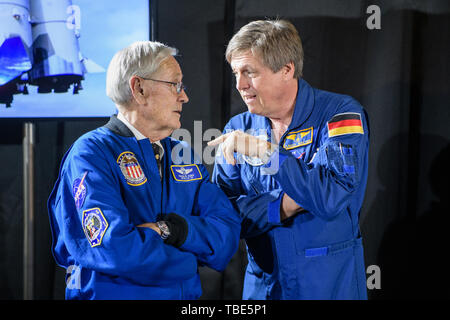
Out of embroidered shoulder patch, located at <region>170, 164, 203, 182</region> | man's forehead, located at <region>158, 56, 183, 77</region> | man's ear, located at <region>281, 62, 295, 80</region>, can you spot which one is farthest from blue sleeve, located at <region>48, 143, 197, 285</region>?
man's ear, located at <region>281, 62, 295, 80</region>

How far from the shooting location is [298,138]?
5.13 ft

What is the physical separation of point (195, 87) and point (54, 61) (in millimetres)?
792

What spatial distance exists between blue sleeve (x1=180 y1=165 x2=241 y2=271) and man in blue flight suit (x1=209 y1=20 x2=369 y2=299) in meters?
0.14

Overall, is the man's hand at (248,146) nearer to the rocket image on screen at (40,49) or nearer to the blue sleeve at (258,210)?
the blue sleeve at (258,210)

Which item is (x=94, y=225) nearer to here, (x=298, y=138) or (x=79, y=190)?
(x=79, y=190)

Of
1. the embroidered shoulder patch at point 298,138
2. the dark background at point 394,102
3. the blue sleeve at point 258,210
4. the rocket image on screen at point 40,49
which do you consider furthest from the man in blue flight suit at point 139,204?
the dark background at point 394,102

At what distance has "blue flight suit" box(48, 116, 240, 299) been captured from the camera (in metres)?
1.12

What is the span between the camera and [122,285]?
1198 millimetres

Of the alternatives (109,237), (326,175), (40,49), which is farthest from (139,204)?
(40,49)

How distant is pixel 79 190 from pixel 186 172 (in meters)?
0.38

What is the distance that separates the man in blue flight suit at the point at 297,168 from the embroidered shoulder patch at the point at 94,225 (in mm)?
500

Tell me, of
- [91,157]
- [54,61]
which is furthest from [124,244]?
[54,61]

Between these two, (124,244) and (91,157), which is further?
(91,157)
